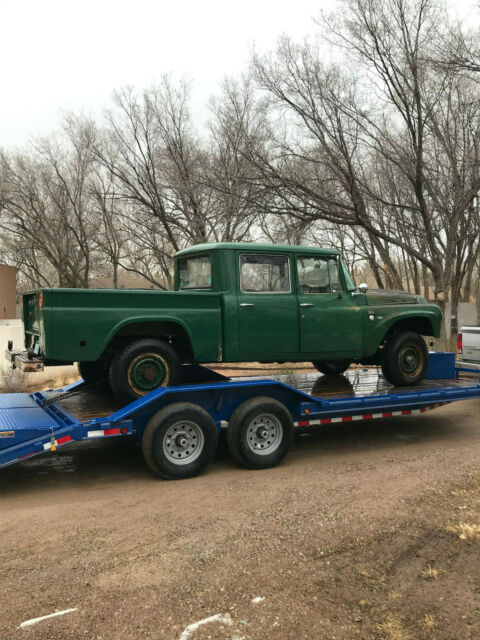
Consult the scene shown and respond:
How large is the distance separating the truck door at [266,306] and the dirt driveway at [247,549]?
147 cm

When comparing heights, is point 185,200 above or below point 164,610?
above

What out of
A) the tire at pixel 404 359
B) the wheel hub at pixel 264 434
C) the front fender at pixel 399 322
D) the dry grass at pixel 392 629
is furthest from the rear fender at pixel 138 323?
the dry grass at pixel 392 629

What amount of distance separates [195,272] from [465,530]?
4398mm

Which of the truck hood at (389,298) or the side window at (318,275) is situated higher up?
the side window at (318,275)

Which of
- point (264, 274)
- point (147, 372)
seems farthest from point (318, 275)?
point (147, 372)

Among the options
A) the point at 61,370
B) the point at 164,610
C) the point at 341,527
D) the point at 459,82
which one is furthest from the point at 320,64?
the point at 164,610

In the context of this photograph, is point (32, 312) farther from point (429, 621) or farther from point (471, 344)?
point (471, 344)

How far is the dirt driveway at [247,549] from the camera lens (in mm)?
3369

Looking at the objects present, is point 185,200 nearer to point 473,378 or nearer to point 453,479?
point 473,378

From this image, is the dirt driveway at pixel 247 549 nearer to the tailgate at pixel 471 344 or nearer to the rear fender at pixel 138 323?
the rear fender at pixel 138 323

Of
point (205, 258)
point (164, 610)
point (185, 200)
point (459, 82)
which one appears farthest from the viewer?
point (185, 200)

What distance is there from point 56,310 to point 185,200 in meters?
15.2

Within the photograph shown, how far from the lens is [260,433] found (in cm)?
652

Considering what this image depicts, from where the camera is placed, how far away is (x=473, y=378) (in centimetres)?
912
